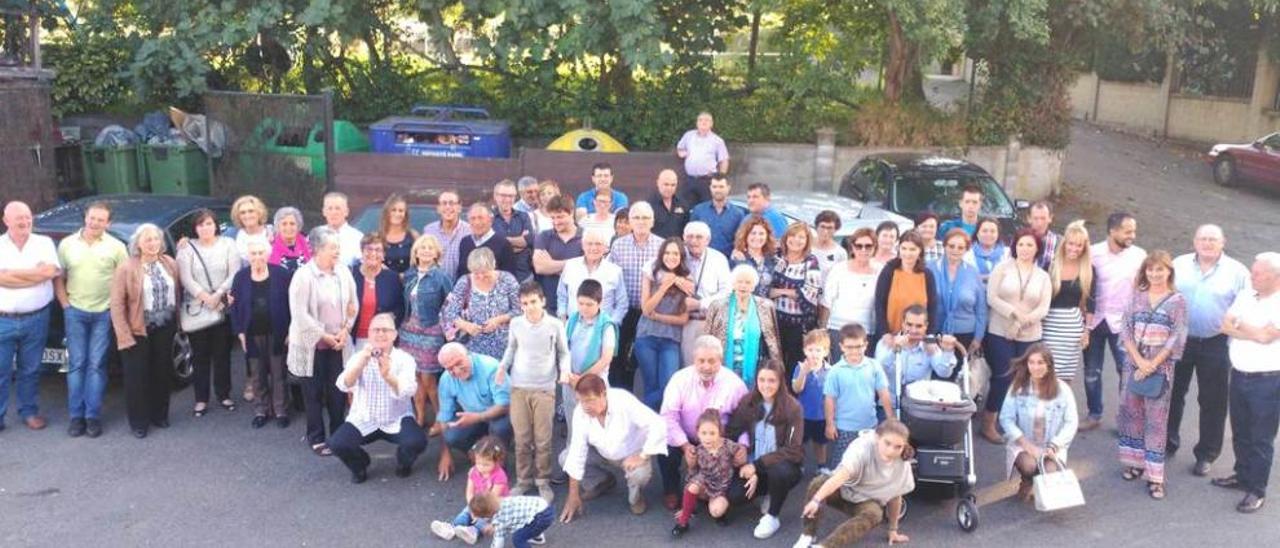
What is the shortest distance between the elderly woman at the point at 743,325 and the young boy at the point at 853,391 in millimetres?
545

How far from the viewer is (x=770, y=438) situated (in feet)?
21.4

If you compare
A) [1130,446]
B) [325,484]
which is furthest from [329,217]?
[1130,446]

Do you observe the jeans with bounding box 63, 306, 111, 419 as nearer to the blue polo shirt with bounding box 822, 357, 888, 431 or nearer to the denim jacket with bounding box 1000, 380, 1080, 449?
the blue polo shirt with bounding box 822, 357, 888, 431

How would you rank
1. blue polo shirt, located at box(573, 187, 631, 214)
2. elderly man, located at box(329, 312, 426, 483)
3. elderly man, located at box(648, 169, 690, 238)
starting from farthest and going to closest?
1. blue polo shirt, located at box(573, 187, 631, 214)
2. elderly man, located at box(648, 169, 690, 238)
3. elderly man, located at box(329, 312, 426, 483)

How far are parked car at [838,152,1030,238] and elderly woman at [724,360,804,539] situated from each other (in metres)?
5.21

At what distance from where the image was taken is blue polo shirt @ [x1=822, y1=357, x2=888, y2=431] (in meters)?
6.70

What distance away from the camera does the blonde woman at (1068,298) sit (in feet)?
25.4

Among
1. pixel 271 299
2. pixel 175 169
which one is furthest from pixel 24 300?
pixel 175 169

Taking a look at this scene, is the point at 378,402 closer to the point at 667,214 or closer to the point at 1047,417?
the point at 667,214

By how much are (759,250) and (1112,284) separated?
264cm

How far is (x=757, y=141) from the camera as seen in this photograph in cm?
1593

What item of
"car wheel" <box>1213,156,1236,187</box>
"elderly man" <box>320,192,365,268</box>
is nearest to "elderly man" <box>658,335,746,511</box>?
"elderly man" <box>320,192,365,268</box>

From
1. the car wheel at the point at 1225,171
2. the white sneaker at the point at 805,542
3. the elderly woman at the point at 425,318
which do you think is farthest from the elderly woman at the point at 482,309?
→ the car wheel at the point at 1225,171

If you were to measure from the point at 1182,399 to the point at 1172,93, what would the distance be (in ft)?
68.9
